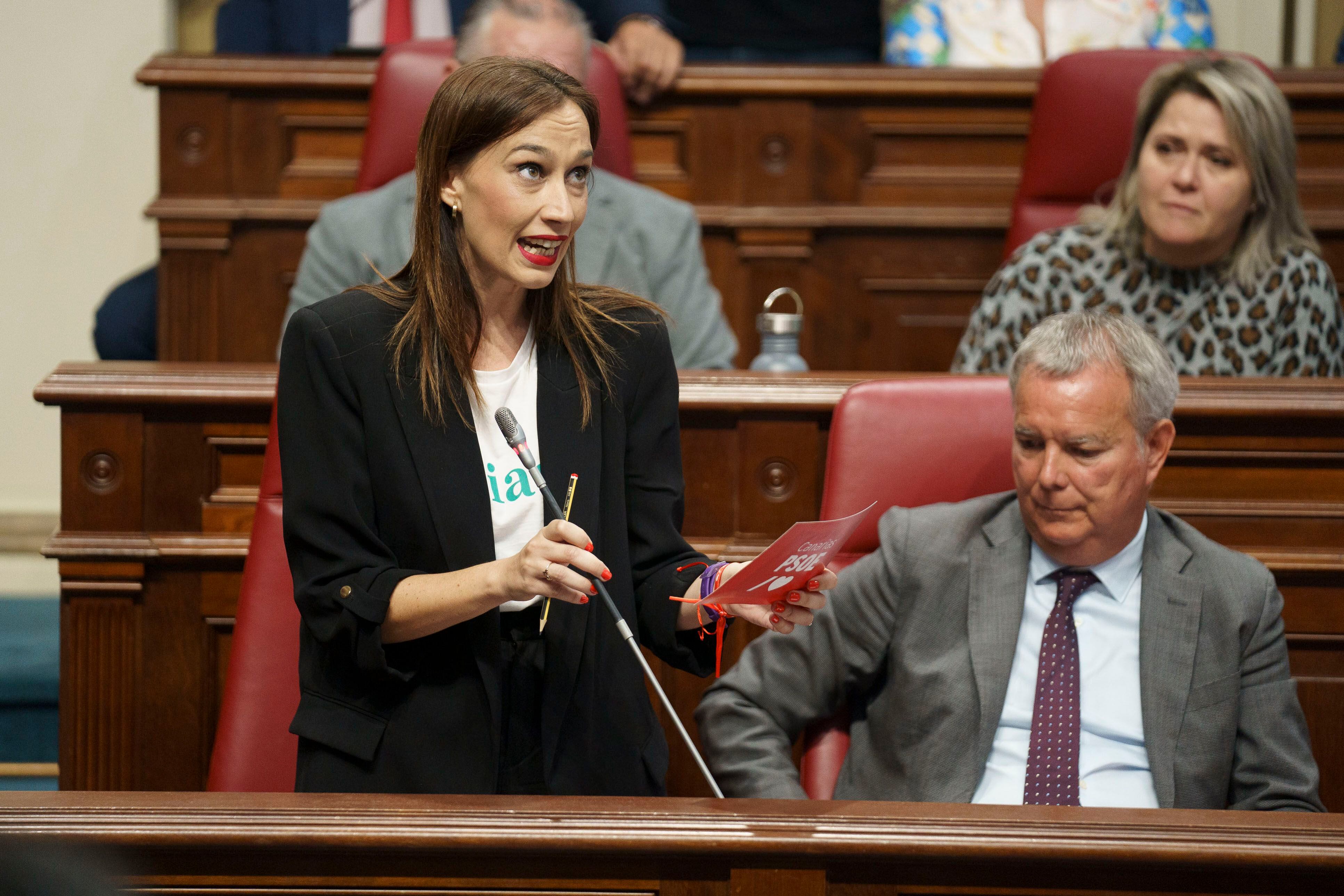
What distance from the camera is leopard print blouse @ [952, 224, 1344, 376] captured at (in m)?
2.04

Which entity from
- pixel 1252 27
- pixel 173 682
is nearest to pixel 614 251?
pixel 173 682

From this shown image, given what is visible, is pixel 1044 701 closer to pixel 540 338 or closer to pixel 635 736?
pixel 635 736

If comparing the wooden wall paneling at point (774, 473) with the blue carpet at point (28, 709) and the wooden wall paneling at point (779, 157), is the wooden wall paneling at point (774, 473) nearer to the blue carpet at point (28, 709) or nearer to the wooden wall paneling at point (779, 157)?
the wooden wall paneling at point (779, 157)

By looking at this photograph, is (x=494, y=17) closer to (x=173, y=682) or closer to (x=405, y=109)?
(x=405, y=109)

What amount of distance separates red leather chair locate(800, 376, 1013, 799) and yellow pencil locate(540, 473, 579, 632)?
0.42 m

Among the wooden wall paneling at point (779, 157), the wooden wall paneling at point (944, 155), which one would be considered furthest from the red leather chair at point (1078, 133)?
the wooden wall paneling at point (779, 157)

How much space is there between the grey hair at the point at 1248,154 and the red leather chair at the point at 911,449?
72 cm

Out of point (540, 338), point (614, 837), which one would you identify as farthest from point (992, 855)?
point (540, 338)

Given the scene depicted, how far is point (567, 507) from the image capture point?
1030 mm

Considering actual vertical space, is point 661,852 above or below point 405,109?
below

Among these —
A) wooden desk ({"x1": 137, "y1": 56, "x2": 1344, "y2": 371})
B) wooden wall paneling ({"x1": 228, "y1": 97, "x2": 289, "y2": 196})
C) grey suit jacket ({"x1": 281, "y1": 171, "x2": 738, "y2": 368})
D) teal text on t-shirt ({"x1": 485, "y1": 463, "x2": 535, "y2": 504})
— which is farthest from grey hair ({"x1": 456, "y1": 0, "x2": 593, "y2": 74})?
teal text on t-shirt ({"x1": 485, "y1": 463, "x2": 535, "y2": 504})

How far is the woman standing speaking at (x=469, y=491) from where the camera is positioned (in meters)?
1.09

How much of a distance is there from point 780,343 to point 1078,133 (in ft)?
2.39

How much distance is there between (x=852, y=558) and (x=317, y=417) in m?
0.63
